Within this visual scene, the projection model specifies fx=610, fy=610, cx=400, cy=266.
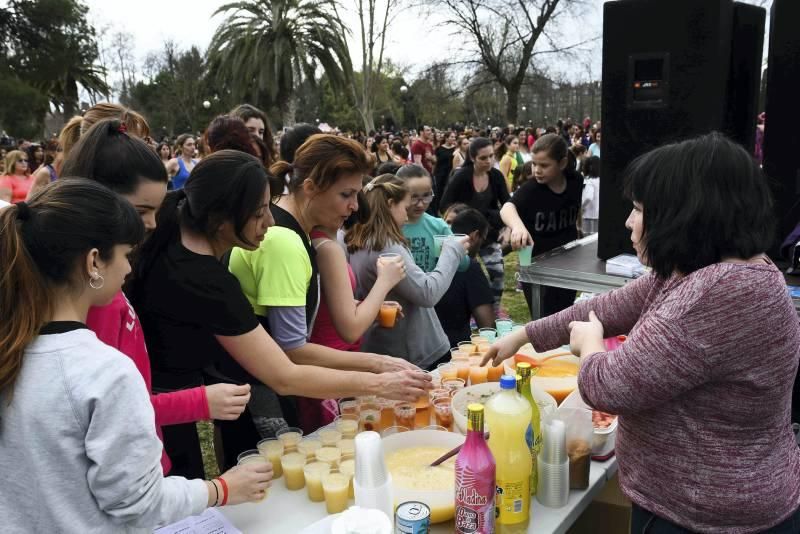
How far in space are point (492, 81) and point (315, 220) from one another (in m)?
23.9

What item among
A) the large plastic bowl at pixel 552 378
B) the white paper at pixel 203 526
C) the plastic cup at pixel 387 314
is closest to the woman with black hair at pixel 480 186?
the plastic cup at pixel 387 314

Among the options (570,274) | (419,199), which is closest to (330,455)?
(570,274)

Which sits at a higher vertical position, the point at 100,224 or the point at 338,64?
the point at 338,64

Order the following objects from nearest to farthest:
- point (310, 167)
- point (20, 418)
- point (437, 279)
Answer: point (20, 418) < point (310, 167) < point (437, 279)

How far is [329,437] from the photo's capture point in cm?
183

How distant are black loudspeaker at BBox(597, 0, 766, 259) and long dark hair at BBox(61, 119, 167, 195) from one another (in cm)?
273

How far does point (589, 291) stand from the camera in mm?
3400

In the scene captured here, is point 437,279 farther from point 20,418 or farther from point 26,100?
point 26,100

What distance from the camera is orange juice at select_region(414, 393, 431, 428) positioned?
205 cm

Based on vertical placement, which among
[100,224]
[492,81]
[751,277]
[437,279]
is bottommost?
[437,279]

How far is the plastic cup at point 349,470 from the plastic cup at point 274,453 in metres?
0.19

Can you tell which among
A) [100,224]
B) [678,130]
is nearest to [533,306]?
[678,130]

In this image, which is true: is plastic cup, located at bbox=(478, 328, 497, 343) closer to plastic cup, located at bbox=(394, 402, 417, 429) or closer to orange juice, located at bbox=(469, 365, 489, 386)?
orange juice, located at bbox=(469, 365, 489, 386)

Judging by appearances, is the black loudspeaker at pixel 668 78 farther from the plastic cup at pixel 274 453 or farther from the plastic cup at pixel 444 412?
the plastic cup at pixel 274 453
